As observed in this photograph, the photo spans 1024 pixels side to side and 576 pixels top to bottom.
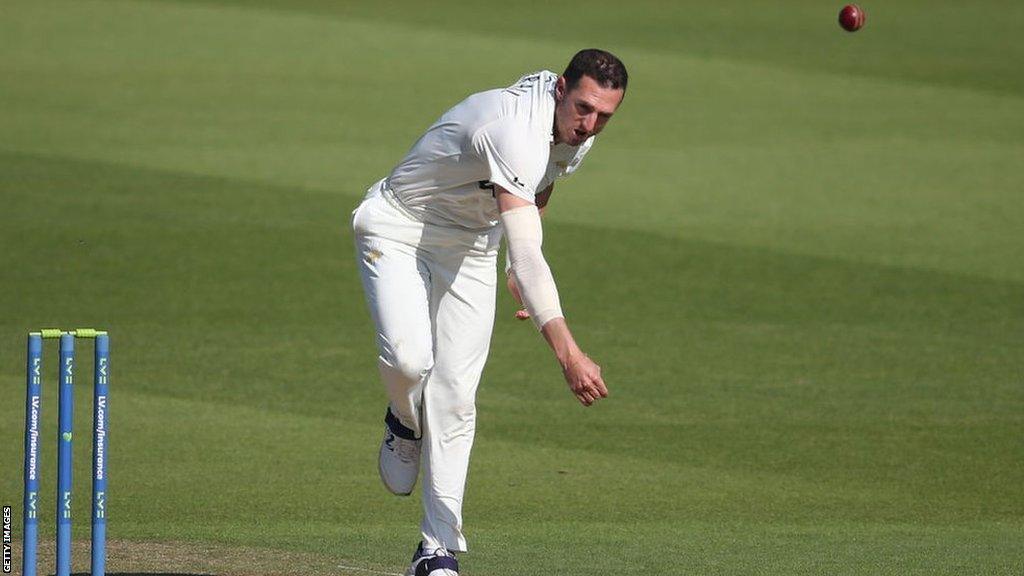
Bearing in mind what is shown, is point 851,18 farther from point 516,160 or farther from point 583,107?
point 516,160

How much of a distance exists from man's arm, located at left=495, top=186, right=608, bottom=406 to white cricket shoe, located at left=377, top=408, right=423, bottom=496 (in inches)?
45.6

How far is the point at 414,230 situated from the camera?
22.4 ft

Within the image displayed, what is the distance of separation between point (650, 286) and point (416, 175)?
7.81 metres

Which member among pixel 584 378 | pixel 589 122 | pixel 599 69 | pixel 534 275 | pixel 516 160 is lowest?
pixel 584 378

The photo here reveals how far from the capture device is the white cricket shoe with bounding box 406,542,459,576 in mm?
6715

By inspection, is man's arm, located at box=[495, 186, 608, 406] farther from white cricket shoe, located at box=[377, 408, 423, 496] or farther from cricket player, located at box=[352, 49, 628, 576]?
white cricket shoe, located at box=[377, 408, 423, 496]

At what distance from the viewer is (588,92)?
6.16m

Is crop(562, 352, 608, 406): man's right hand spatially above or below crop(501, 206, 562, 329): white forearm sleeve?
below

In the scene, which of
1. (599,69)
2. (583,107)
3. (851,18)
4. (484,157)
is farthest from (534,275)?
(851,18)

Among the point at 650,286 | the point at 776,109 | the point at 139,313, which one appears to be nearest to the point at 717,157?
the point at 776,109

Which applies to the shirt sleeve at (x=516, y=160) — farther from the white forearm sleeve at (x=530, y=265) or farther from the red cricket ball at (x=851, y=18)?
the red cricket ball at (x=851, y=18)

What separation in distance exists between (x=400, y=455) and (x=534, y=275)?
1336mm

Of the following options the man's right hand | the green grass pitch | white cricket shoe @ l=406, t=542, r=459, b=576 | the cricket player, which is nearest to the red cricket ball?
the green grass pitch

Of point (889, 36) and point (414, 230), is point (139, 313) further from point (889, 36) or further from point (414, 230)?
point (889, 36)
